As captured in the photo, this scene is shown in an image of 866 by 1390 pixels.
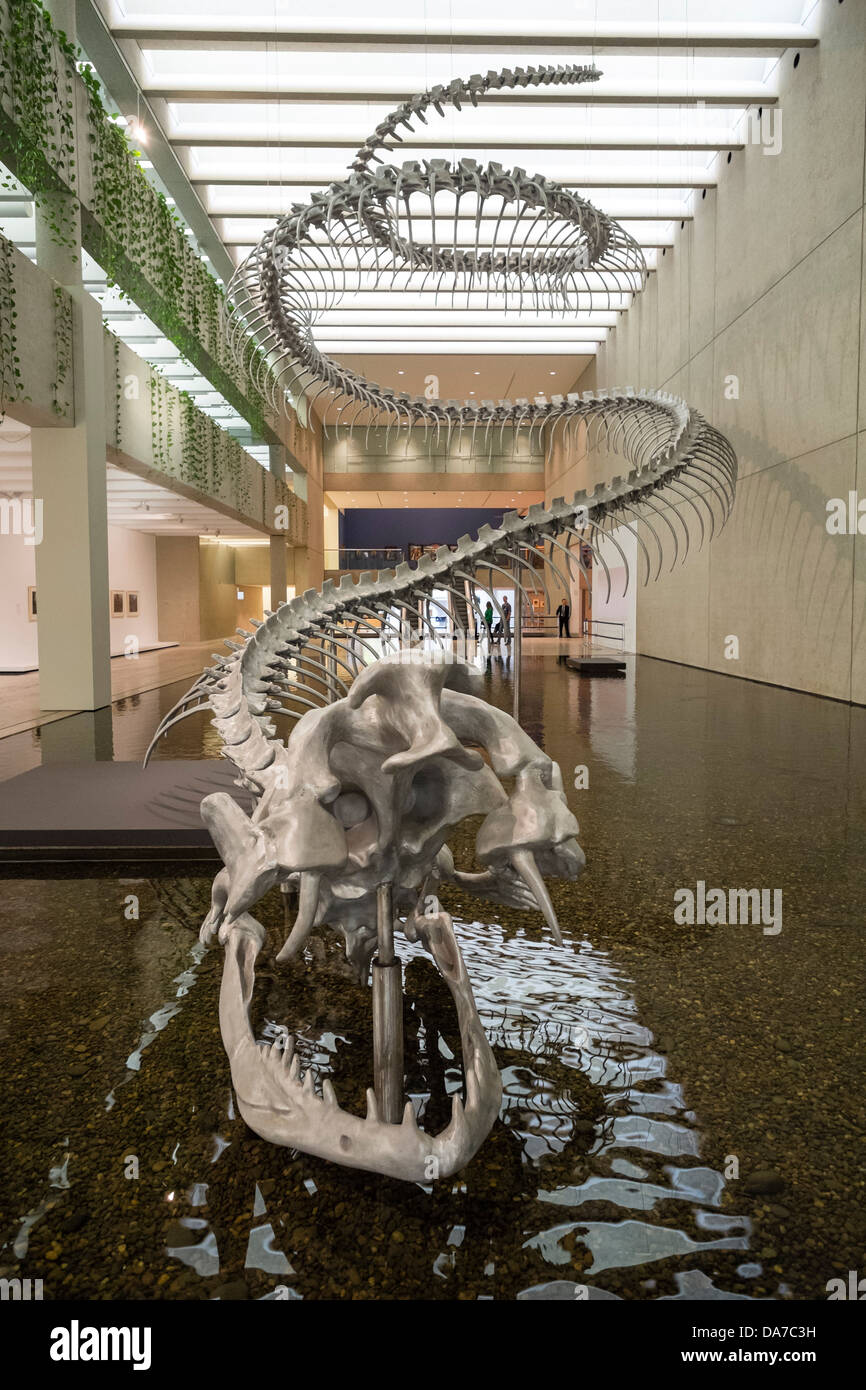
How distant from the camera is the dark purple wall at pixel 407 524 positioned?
33969 millimetres

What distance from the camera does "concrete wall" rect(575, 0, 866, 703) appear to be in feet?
30.1

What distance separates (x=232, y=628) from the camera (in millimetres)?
29953

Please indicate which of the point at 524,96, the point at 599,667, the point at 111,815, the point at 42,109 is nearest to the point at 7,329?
the point at 42,109

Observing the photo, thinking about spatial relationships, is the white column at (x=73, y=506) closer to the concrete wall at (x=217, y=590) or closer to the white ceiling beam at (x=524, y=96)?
the white ceiling beam at (x=524, y=96)

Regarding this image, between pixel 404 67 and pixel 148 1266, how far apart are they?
1323 centimetres

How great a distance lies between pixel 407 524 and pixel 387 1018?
33.6m

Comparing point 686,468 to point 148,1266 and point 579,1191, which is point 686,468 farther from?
point 148,1266

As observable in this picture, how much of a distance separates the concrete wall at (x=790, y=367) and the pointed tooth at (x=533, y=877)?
29.1 feet

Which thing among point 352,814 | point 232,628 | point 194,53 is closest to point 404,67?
point 194,53

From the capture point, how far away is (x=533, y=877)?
1.50 metres

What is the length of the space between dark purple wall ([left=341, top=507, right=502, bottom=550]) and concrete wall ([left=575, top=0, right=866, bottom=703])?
63.6 feet

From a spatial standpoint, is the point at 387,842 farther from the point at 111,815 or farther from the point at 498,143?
the point at 498,143
